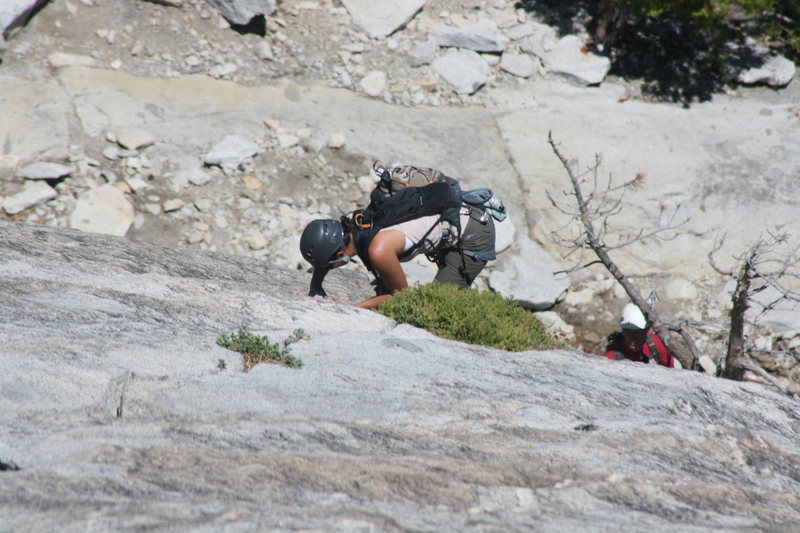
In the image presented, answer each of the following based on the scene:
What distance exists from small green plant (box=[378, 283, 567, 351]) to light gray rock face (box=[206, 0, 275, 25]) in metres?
9.70

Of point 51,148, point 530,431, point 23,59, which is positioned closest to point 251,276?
point 530,431

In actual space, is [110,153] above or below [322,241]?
below

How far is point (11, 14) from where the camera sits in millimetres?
12375

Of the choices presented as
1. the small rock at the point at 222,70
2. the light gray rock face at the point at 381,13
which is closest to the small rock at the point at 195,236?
the small rock at the point at 222,70

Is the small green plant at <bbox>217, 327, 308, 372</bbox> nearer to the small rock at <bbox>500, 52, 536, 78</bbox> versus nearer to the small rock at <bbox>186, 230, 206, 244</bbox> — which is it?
the small rock at <bbox>186, 230, 206, 244</bbox>

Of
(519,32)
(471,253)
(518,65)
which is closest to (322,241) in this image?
(471,253)

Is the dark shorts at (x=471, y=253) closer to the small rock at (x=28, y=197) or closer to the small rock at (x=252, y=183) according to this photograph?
the small rock at (x=252, y=183)

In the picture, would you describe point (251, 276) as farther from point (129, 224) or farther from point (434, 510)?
point (434, 510)

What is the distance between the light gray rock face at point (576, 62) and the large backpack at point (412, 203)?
9098 mm

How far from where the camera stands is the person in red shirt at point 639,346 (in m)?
7.87

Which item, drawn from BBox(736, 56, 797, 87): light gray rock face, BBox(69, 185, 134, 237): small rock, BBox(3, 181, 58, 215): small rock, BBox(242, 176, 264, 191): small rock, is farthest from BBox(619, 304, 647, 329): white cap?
BBox(736, 56, 797, 87): light gray rock face

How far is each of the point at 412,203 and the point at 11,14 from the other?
10.1m

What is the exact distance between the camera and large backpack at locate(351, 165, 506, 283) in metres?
6.39

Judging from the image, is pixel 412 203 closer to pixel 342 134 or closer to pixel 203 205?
pixel 203 205
